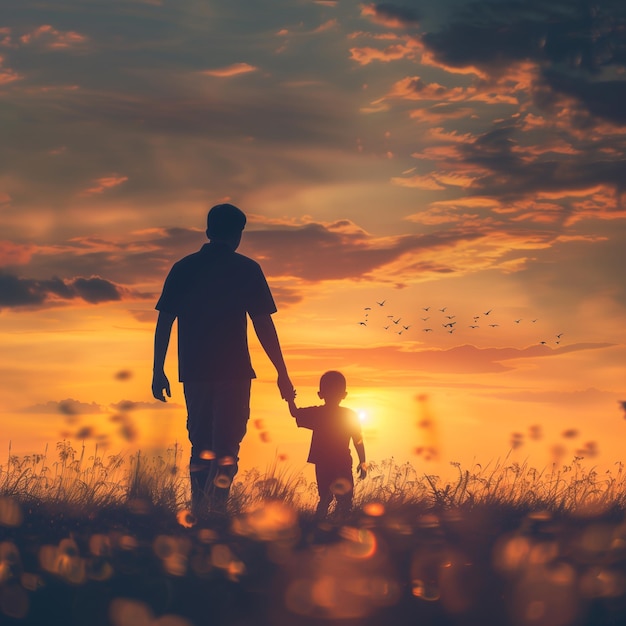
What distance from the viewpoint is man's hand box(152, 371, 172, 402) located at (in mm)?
9047

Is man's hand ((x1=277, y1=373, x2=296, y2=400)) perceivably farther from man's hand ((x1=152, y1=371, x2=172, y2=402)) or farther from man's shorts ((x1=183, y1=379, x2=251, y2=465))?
man's hand ((x1=152, y1=371, x2=172, y2=402))

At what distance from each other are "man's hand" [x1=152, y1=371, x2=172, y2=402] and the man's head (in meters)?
1.38

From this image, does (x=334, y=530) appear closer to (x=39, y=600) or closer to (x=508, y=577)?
(x=508, y=577)

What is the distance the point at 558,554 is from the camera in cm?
809

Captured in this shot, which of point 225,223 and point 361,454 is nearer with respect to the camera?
point 225,223

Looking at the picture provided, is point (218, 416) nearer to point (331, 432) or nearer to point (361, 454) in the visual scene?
point (331, 432)

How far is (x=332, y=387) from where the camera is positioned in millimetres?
10367

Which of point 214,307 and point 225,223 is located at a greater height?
point 225,223

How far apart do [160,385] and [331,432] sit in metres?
2.16

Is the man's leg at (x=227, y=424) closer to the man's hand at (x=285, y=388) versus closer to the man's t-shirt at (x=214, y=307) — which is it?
the man's t-shirt at (x=214, y=307)

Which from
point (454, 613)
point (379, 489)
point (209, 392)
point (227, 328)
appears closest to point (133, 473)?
point (209, 392)

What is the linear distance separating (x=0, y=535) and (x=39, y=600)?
3.74ft

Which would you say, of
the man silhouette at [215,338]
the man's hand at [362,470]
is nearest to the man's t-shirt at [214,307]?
the man silhouette at [215,338]

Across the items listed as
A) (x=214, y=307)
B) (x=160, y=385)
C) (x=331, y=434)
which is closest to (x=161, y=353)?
(x=160, y=385)
